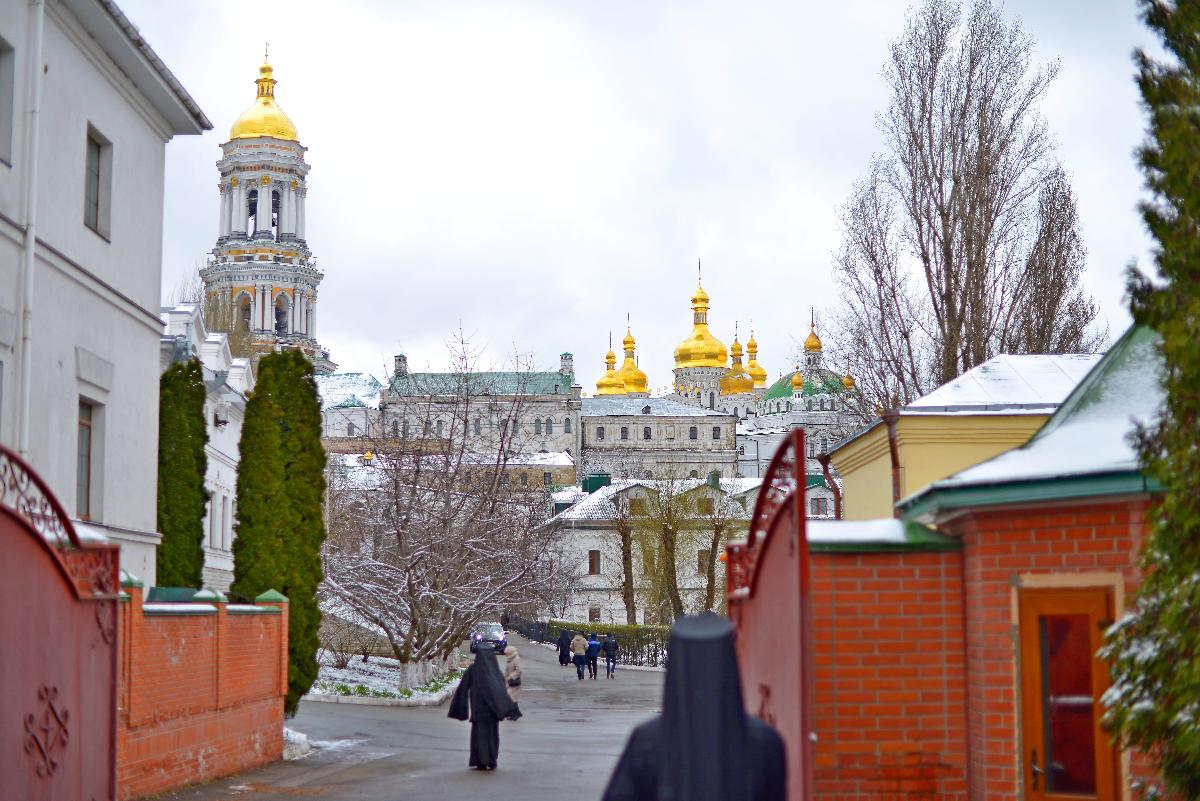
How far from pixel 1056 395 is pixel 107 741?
9.12 metres

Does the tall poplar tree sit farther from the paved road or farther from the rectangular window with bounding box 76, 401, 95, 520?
the rectangular window with bounding box 76, 401, 95, 520

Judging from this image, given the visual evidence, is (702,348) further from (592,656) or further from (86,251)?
(86,251)

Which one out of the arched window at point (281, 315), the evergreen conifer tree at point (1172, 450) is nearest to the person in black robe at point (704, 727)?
the evergreen conifer tree at point (1172, 450)

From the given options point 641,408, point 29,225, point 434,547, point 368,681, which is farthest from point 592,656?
point 641,408

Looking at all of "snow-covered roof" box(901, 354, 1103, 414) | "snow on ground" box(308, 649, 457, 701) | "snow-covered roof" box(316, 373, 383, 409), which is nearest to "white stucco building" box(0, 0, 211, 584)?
"snow-covered roof" box(901, 354, 1103, 414)

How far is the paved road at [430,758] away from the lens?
14008 millimetres

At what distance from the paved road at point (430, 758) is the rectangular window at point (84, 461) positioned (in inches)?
133

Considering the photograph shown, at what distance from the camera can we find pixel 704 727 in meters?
4.50

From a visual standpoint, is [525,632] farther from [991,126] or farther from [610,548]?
[991,126]

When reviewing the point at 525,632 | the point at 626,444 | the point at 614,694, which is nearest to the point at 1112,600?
the point at 614,694

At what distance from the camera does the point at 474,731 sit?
16594 mm

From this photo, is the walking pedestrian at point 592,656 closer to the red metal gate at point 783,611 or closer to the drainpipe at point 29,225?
the drainpipe at point 29,225

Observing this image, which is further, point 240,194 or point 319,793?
point 240,194

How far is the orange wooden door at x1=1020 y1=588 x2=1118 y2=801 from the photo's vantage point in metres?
8.25
